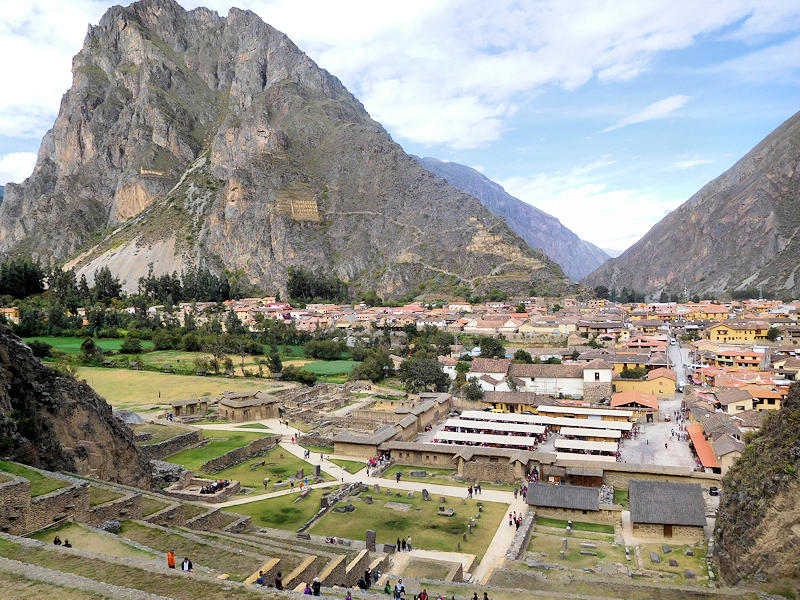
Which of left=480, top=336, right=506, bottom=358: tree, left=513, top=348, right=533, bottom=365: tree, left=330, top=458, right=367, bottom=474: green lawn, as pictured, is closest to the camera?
left=330, top=458, right=367, bottom=474: green lawn

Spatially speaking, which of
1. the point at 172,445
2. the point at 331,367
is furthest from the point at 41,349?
the point at 172,445

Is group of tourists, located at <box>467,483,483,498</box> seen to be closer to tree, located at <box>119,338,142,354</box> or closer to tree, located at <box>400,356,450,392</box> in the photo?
tree, located at <box>400,356,450,392</box>

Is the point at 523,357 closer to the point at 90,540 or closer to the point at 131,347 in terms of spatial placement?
the point at 131,347

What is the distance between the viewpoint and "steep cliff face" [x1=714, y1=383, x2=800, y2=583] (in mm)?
16594

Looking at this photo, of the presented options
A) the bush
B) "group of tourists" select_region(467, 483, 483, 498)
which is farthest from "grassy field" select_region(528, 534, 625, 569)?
the bush

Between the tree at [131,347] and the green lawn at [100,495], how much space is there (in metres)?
56.2

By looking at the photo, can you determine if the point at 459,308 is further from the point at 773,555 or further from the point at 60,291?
the point at 773,555

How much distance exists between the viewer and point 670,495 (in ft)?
83.1

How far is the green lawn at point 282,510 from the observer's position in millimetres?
25938

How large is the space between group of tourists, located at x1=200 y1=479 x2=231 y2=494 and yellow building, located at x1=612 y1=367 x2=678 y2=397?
38.7 meters

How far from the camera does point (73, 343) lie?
7294 centimetres

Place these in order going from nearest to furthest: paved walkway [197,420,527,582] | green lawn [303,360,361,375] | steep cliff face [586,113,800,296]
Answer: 1. paved walkway [197,420,527,582]
2. green lawn [303,360,361,375]
3. steep cliff face [586,113,800,296]

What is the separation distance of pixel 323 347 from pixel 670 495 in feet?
181

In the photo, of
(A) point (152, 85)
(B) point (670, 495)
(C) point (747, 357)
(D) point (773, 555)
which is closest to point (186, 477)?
(B) point (670, 495)
